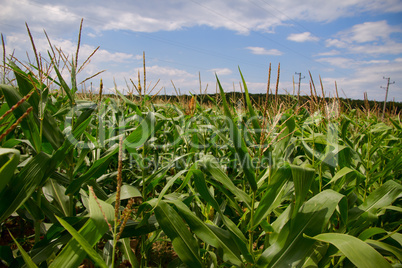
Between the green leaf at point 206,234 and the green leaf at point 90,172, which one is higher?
the green leaf at point 90,172

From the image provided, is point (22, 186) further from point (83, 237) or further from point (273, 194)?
point (273, 194)

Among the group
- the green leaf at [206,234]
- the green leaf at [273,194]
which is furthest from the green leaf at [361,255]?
the green leaf at [206,234]

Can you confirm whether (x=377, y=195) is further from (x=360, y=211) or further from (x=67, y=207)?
(x=67, y=207)

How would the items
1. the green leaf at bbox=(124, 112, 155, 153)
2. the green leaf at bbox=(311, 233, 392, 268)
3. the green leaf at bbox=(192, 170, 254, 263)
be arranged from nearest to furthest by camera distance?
the green leaf at bbox=(311, 233, 392, 268), the green leaf at bbox=(192, 170, 254, 263), the green leaf at bbox=(124, 112, 155, 153)

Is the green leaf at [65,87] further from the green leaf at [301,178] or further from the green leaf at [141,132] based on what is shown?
the green leaf at [301,178]

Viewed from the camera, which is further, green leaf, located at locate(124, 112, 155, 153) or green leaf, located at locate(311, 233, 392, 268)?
green leaf, located at locate(124, 112, 155, 153)

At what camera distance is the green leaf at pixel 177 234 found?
824 mm

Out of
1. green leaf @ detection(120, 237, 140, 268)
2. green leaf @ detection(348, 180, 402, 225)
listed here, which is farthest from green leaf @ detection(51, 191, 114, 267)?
green leaf @ detection(348, 180, 402, 225)

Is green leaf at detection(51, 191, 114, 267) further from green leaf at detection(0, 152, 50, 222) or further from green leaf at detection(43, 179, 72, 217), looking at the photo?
green leaf at detection(43, 179, 72, 217)

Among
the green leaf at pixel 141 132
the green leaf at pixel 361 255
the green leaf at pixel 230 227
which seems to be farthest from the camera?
the green leaf at pixel 141 132

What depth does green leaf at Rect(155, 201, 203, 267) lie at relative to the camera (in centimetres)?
82

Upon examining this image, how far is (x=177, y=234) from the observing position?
840 millimetres

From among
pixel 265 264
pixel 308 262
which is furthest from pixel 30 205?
pixel 308 262

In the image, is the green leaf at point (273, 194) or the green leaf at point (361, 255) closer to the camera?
the green leaf at point (361, 255)
